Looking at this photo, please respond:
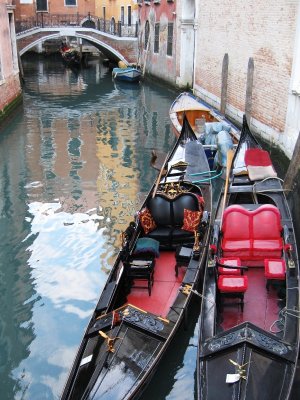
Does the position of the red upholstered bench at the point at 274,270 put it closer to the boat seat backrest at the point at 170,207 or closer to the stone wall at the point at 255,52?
the boat seat backrest at the point at 170,207

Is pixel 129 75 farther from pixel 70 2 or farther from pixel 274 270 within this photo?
pixel 274 270

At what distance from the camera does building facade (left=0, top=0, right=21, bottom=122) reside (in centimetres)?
929

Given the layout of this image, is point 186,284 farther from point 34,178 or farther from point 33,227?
point 34,178

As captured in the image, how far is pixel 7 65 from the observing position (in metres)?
9.83

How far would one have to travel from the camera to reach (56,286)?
3922 mm

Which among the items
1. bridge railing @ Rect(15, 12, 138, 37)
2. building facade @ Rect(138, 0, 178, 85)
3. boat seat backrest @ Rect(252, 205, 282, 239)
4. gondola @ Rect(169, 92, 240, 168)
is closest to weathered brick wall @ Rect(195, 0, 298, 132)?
gondola @ Rect(169, 92, 240, 168)

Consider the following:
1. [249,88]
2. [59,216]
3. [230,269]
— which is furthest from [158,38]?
[230,269]

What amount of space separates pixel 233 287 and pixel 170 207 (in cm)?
117

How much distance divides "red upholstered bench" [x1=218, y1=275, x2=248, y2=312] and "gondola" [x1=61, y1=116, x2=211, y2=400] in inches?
10.0

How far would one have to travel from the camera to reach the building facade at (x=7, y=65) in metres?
9.29

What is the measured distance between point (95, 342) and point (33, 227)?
2368 mm

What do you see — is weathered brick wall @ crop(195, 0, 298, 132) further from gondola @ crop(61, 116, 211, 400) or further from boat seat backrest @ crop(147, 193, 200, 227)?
boat seat backrest @ crop(147, 193, 200, 227)

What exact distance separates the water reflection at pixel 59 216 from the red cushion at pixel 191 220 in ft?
2.46

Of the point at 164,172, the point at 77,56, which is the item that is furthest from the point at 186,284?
the point at 77,56
